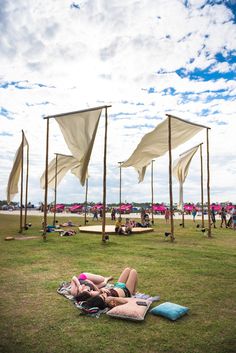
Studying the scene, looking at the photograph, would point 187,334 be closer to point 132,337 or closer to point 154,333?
point 154,333

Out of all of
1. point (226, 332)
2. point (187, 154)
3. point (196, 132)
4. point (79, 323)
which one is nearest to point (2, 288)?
point (79, 323)

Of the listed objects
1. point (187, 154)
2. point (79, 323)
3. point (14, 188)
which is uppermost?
point (187, 154)

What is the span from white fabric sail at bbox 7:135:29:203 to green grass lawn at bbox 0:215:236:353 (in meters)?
9.26

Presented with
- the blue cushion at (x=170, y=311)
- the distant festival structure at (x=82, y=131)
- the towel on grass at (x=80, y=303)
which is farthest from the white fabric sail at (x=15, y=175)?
the blue cushion at (x=170, y=311)

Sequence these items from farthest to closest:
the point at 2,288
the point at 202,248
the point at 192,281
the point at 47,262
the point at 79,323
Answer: the point at 202,248
the point at 47,262
the point at 192,281
the point at 2,288
the point at 79,323

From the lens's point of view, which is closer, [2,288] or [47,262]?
[2,288]

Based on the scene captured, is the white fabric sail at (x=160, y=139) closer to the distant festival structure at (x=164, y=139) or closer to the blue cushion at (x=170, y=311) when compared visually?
the distant festival structure at (x=164, y=139)

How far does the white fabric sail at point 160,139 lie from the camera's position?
1715 cm

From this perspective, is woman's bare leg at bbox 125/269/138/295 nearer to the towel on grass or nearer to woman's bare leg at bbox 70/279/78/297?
the towel on grass

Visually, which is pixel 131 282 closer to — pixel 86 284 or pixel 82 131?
pixel 86 284

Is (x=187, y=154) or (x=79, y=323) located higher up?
(x=187, y=154)

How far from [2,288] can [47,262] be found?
327cm

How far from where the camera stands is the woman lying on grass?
6184mm

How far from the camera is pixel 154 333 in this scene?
512 centimetres
